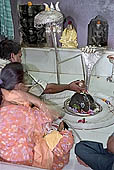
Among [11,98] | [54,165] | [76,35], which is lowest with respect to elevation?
[54,165]

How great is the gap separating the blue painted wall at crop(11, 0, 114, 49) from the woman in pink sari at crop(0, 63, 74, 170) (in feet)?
6.24

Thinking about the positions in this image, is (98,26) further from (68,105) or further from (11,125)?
(11,125)

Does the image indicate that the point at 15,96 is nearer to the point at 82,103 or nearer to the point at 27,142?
the point at 27,142

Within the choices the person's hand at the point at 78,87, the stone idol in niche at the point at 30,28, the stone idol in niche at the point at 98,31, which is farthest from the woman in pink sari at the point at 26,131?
the stone idol in niche at the point at 30,28

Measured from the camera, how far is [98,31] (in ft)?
9.35

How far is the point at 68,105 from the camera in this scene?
1.37 metres

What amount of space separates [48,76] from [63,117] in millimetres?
822

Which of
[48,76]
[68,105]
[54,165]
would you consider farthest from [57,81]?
[54,165]

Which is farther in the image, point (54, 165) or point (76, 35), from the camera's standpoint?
point (76, 35)

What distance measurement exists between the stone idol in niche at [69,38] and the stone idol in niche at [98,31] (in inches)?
8.1

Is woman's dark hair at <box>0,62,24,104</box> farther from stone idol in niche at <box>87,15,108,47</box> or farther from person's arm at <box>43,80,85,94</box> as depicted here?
stone idol in niche at <box>87,15,108,47</box>

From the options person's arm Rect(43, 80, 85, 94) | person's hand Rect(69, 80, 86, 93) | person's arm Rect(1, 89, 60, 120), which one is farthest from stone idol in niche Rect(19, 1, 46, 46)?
person's arm Rect(1, 89, 60, 120)

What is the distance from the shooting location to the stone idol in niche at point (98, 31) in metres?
2.83

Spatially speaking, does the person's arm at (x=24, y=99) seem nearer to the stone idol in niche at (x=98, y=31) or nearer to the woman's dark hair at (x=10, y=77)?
the woman's dark hair at (x=10, y=77)
